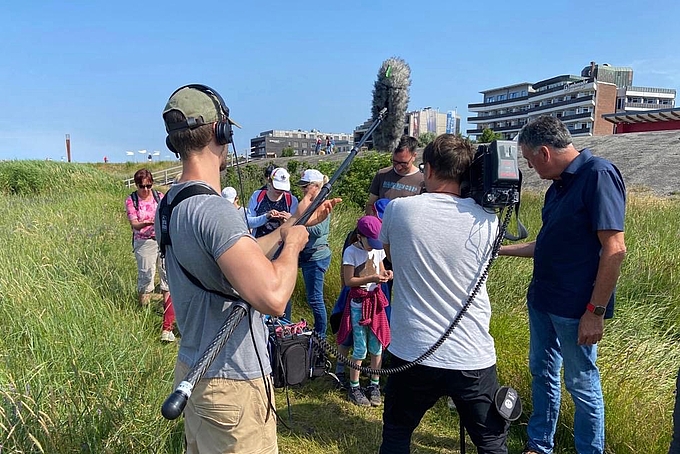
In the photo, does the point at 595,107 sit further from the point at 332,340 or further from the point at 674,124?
the point at 332,340

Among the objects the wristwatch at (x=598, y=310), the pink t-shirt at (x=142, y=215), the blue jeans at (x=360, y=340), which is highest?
the pink t-shirt at (x=142, y=215)

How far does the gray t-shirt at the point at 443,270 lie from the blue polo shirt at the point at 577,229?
0.75 m

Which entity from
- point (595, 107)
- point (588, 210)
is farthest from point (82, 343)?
point (595, 107)

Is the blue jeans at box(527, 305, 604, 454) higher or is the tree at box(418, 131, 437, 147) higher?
the tree at box(418, 131, 437, 147)

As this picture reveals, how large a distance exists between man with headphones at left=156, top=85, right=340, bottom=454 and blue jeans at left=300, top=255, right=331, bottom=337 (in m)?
2.96

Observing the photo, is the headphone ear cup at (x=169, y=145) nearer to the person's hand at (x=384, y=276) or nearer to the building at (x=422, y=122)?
the person's hand at (x=384, y=276)

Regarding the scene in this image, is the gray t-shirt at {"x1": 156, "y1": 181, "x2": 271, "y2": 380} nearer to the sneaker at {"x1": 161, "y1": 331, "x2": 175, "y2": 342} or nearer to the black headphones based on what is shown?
the black headphones

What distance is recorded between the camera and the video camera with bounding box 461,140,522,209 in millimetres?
2078

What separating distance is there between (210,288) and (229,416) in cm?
50

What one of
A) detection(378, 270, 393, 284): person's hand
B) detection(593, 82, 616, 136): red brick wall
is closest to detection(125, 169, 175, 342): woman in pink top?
detection(378, 270, 393, 284): person's hand

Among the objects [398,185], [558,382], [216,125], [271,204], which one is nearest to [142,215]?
[271,204]

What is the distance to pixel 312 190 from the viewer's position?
7.58 ft

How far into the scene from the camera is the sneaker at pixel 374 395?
4.00 meters

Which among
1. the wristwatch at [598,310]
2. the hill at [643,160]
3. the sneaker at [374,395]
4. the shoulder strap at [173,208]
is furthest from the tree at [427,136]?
the hill at [643,160]
